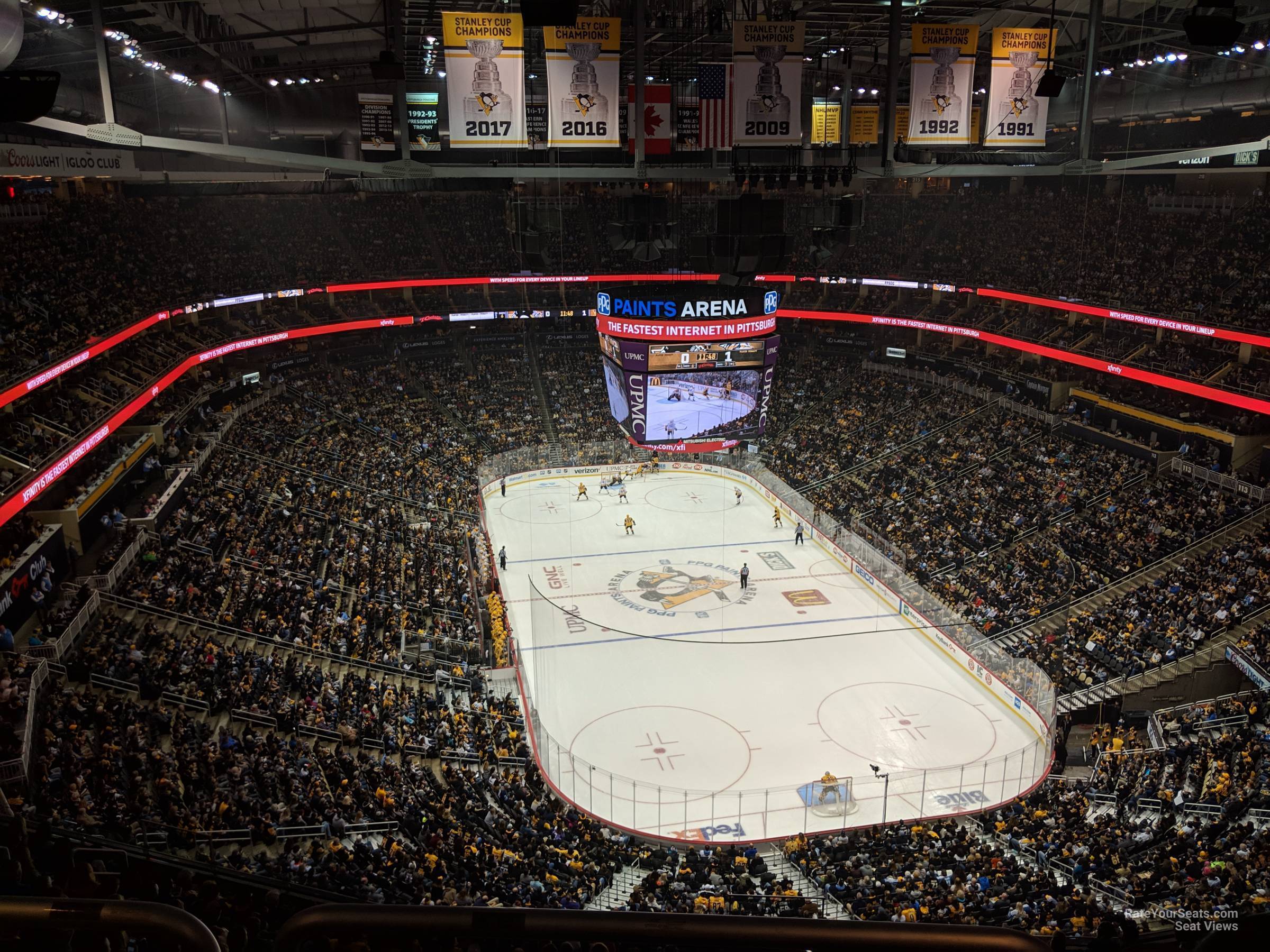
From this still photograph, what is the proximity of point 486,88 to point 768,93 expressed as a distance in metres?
5.47

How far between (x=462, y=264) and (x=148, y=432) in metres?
23.2

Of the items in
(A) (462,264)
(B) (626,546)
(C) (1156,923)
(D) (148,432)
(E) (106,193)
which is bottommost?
(B) (626,546)

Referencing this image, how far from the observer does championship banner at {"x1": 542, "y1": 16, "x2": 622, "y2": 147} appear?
54.3 ft

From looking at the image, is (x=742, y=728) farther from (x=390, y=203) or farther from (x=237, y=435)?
(x=390, y=203)

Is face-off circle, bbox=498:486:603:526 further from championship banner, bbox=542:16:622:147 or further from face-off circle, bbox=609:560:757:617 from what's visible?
championship banner, bbox=542:16:622:147

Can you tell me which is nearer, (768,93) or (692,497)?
(768,93)

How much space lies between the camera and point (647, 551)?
3212 centimetres

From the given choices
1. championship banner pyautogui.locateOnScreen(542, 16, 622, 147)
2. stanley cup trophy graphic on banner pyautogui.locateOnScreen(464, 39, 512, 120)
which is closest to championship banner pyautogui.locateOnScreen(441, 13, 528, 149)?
stanley cup trophy graphic on banner pyautogui.locateOnScreen(464, 39, 512, 120)

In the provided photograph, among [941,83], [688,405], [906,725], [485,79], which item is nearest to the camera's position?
[485,79]

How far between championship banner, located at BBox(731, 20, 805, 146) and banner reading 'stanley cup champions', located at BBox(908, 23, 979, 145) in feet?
7.50

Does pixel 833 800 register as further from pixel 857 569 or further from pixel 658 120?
pixel 658 120

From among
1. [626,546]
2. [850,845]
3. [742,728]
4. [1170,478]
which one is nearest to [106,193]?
[626,546]

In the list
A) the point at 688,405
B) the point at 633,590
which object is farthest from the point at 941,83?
the point at 633,590

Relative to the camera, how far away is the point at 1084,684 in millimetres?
21297
